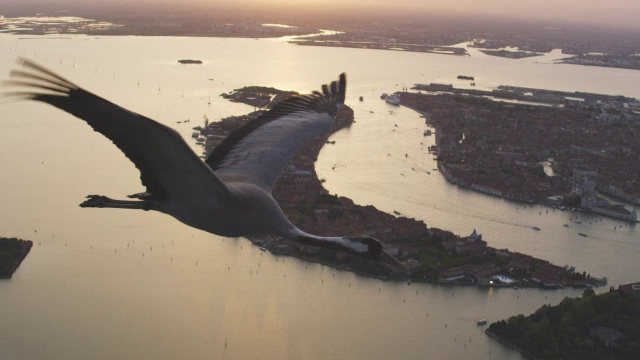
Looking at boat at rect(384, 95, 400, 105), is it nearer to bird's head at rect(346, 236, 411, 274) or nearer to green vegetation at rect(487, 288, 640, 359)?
green vegetation at rect(487, 288, 640, 359)

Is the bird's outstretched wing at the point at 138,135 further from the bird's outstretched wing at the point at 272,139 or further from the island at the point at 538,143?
the island at the point at 538,143

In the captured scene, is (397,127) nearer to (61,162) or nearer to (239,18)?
(61,162)

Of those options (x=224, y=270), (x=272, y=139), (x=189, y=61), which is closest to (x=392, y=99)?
(x=189, y=61)

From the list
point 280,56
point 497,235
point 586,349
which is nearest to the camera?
point 586,349

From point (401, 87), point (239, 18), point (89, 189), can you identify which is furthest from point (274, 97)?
point (239, 18)

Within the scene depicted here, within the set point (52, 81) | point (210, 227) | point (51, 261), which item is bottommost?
point (51, 261)

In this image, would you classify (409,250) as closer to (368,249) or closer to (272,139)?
(272,139)

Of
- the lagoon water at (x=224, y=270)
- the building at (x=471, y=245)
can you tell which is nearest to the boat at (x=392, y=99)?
the lagoon water at (x=224, y=270)
